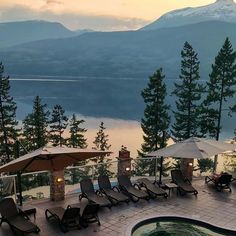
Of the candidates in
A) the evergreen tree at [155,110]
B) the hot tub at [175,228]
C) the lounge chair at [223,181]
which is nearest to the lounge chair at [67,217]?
the hot tub at [175,228]

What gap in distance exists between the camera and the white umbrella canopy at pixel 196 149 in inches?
542

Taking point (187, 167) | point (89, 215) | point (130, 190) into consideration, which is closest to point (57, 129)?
point (187, 167)

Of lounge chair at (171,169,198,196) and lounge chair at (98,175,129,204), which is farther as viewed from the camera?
lounge chair at (171,169,198,196)

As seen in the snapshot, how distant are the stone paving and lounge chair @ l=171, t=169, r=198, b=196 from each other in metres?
0.27

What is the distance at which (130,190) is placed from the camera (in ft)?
45.5

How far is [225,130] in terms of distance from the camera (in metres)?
83.1

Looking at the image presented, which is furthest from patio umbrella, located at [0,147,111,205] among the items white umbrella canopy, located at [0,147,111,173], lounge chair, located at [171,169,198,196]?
lounge chair, located at [171,169,198,196]

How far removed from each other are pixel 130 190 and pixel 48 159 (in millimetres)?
3851

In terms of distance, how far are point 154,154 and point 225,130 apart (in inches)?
2874

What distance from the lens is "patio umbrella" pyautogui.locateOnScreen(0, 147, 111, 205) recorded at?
1098 cm

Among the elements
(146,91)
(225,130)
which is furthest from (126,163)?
(225,130)

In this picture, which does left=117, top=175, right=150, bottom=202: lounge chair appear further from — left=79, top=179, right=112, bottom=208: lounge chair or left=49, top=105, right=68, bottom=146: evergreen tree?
left=49, top=105, right=68, bottom=146: evergreen tree

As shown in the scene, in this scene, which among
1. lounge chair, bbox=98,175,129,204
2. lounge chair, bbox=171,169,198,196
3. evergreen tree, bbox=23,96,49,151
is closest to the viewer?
lounge chair, bbox=98,175,129,204

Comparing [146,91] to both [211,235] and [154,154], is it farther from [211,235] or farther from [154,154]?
[211,235]
